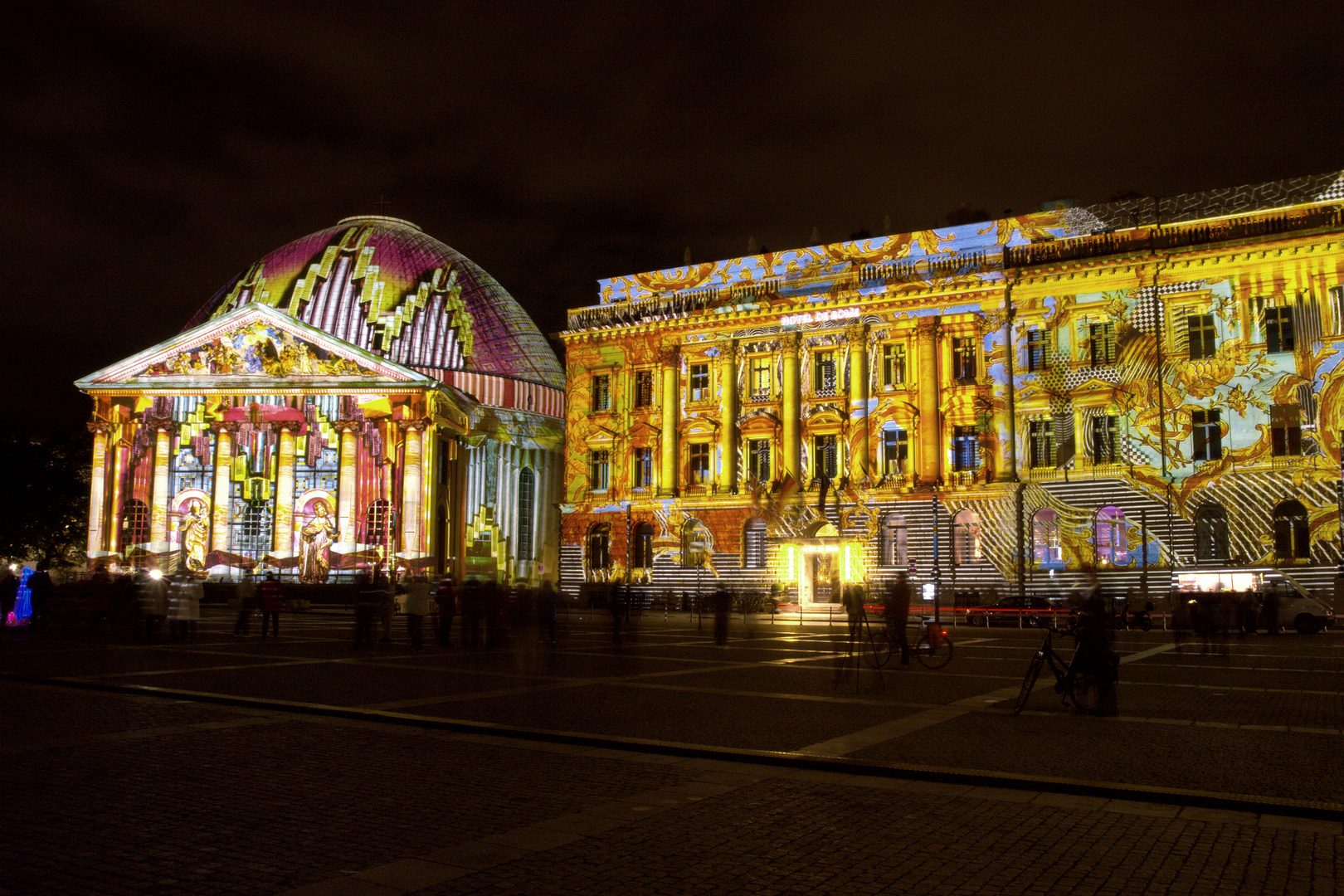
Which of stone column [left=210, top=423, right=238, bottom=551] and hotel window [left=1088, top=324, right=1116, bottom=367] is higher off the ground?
hotel window [left=1088, top=324, right=1116, bottom=367]

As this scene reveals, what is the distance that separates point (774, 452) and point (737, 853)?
46671mm

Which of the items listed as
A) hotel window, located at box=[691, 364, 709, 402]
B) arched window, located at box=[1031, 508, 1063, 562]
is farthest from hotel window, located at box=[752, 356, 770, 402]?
arched window, located at box=[1031, 508, 1063, 562]

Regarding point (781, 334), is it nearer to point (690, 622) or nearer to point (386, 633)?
point (690, 622)

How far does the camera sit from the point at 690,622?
40.8 metres

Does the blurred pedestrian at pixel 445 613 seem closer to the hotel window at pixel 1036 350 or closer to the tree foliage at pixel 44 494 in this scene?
the hotel window at pixel 1036 350

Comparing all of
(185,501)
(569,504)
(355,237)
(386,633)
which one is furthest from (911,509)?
(355,237)

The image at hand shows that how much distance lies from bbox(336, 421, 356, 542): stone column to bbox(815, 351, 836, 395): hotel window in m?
26.9

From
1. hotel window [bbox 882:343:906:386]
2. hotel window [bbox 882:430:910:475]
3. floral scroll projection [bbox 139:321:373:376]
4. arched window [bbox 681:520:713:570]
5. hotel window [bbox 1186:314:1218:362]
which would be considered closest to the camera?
hotel window [bbox 1186:314:1218:362]

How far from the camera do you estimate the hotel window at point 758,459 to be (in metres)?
54.1

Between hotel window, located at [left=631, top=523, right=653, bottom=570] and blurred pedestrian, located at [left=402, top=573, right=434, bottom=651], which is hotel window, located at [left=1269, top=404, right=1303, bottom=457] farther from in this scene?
blurred pedestrian, located at [left=402, top=573, right=434, bottom=651]

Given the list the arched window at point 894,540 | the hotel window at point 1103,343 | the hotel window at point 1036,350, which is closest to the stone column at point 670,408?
the arched window at point 894,540

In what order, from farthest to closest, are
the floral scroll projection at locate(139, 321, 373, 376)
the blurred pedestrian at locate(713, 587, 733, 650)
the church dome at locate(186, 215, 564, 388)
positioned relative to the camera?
1. the church dome at locate(186, 215, 564, 388)
2. the floral scroll projection at locate(139, 321, 373, 376)
3. the blurred pedestrian at locate(713, 587, 733, 650)

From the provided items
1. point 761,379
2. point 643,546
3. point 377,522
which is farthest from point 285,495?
point 761,379

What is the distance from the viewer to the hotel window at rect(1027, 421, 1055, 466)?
48156 millimetres
